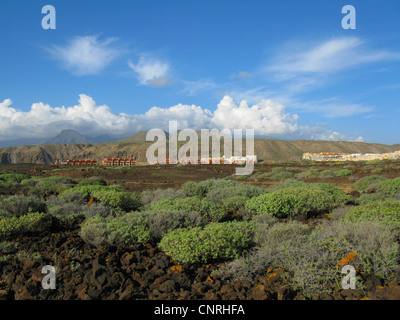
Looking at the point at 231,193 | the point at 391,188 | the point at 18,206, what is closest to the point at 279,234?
the point at 231,193

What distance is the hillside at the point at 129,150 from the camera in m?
108

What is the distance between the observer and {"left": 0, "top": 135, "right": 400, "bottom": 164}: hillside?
108250 mm

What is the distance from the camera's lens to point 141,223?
5.98 m

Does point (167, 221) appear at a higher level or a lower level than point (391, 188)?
lower

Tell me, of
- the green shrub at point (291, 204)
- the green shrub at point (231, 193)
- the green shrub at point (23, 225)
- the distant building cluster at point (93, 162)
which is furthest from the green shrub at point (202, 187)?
the distant building cluster at point (93, 162)

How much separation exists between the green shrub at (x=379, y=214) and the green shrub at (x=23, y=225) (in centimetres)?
623

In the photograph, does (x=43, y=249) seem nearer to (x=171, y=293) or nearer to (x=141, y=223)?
(x=141, y=223)

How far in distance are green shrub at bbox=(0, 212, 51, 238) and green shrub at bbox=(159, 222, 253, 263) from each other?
2863 millimetres

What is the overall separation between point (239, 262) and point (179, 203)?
3673 millimetres

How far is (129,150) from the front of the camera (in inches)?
4368

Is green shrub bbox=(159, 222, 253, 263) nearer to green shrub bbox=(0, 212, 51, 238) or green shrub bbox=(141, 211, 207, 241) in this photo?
green shrub bbox=(141, 211, 207, 241)

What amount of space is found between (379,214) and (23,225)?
7134 millimetres

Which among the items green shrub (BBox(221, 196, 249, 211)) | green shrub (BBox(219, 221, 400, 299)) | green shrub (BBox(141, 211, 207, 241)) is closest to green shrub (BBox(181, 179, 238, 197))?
green shrub (BBox(221, 196, 249, 211))

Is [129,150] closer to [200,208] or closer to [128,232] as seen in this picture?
[200,208]
